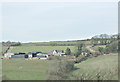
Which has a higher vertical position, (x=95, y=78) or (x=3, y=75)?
(x=3, y=75)

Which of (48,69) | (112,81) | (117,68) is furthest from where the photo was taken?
(117,68)

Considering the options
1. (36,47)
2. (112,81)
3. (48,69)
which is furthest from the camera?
(36,47)

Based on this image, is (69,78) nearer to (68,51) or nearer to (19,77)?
(19,77)

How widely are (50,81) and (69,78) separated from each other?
2.02 m

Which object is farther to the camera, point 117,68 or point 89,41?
point 89,41

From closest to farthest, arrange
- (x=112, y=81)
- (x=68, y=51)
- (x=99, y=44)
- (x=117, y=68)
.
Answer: (x=112, y=81)
(x=117, y=68)
(x=68, y=51)
(x=99, y=44)

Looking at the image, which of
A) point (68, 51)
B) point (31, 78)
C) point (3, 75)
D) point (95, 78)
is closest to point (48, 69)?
point (31, 78)

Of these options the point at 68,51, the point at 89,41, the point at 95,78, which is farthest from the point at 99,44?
the point at 95,78

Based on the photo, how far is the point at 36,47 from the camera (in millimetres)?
34281

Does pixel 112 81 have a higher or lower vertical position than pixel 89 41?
lower

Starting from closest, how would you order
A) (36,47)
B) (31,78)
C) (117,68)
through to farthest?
(31,78) < (117,68) < (36,47)

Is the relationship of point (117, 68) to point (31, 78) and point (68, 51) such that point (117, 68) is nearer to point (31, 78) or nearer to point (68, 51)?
point (31, 78)

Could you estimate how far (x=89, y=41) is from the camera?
32.4 m

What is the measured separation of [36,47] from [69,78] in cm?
2344
